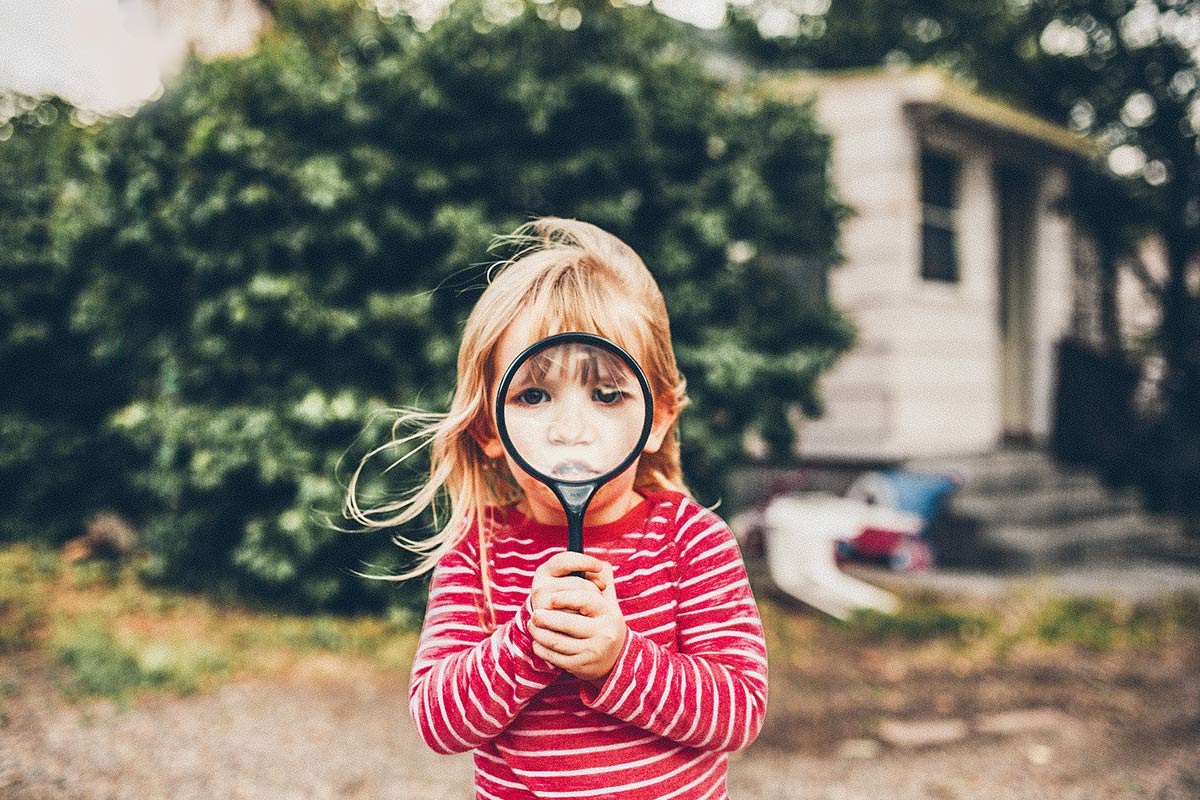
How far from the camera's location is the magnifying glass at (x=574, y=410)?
127 centimetres

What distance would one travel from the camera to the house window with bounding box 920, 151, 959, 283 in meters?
8.04

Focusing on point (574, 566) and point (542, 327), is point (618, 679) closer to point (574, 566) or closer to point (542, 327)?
point (574, 566)

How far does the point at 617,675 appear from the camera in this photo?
121 centimetres

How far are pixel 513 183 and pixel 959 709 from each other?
10.9 ft

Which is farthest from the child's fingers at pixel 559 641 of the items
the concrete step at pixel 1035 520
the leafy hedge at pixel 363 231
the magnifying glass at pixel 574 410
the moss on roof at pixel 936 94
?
the concrete step at pixel 1035 520

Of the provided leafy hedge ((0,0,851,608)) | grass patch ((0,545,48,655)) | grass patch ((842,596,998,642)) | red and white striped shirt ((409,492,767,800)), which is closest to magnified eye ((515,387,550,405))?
red and white striped shirt ((409,492,767,800))

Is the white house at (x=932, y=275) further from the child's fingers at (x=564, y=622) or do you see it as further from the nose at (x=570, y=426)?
the child's fingers at (x=564, y=622)

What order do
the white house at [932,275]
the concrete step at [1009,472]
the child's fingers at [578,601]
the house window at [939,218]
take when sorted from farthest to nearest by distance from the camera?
the house window at [939,218] → the white house at [932,275] → the concrete step at [1009,472] → the child's fingers at [578,601]

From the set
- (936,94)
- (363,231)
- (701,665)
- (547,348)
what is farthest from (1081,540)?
(547,348)

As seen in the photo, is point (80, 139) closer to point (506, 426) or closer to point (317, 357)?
point (317, 357)

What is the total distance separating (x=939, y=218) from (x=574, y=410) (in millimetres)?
7661

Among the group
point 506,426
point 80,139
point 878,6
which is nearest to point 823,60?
point 878,6

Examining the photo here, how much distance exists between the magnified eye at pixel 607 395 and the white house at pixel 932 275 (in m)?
5.64

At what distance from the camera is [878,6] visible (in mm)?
10062
